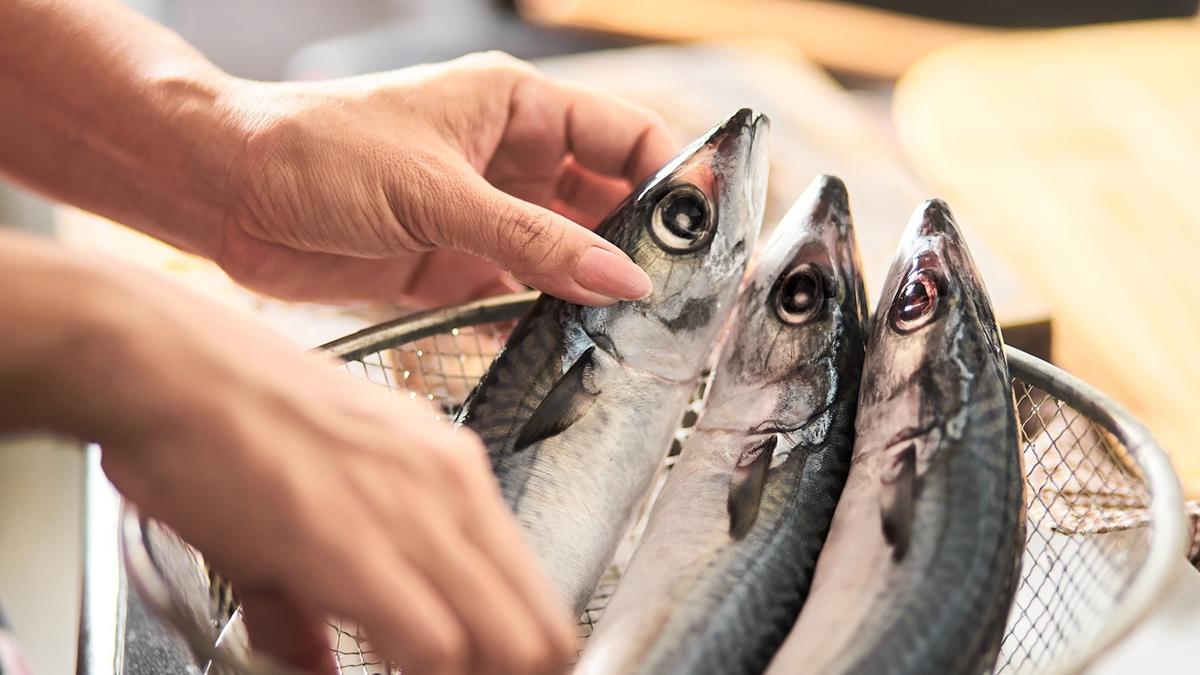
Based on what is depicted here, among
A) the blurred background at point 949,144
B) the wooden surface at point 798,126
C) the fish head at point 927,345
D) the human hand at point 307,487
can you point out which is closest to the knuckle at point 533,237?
the fish head at point 927,345

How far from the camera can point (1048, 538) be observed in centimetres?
70

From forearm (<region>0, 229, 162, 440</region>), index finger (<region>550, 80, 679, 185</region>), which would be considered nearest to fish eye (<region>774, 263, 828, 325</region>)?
index finger (<region>550, 80, 679, 185</region>)

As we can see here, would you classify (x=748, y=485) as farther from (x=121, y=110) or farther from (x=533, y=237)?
(x=121, y=110)

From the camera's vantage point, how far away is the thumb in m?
0.70

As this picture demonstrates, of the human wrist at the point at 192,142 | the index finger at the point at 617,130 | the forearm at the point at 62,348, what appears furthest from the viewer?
the index finger at the point at 617,130

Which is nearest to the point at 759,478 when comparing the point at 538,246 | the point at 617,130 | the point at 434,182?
the point at 538,246

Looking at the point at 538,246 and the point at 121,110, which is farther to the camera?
the point at 121,110

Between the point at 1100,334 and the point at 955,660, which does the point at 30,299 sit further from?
the point at 1100,334

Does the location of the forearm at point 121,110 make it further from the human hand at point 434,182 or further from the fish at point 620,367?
the fish at point 620,367

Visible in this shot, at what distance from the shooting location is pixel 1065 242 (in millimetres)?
1296

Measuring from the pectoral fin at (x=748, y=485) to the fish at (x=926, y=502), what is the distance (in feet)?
0.15

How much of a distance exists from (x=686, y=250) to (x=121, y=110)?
19.7 inches

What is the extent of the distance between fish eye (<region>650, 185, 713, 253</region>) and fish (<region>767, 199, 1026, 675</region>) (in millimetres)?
136

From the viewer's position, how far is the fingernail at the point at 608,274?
696mm
